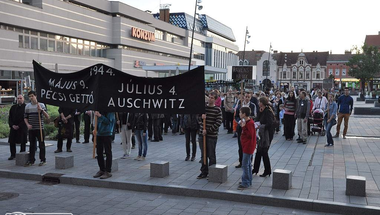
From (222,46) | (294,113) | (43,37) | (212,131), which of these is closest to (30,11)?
(43,37)

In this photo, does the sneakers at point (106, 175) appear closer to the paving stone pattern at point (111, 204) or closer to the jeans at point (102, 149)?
the jeans at point (102, 149)

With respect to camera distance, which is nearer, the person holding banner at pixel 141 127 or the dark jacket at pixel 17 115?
the dark jacket at pixel 17 115

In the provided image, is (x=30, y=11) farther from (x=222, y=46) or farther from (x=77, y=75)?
(x=222, y=46)

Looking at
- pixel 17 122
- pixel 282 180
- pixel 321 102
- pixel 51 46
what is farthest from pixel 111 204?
pixel 51 46

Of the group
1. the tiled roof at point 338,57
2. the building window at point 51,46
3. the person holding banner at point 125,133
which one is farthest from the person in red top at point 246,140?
the tiled roof at point 338,57

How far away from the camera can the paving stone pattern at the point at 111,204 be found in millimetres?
6508

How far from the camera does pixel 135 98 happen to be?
8.58m

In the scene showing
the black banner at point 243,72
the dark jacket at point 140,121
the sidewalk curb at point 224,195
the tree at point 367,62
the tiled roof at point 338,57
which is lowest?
the sidewalk curb at point 224,195

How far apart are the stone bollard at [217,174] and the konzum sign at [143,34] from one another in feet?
170

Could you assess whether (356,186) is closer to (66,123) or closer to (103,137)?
(103,137)

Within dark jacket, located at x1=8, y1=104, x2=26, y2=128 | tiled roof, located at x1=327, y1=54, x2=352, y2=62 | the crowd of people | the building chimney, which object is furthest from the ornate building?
dark jacket, located at x1=8, y1=104, x2=26, y2=128

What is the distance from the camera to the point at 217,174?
810 cm

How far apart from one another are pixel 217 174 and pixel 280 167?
2.52 meters

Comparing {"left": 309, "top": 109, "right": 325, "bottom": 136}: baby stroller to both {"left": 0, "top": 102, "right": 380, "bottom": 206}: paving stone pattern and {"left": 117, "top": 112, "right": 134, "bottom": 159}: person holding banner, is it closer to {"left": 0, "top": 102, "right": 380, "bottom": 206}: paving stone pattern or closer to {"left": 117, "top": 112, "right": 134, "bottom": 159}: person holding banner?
{"left": 0, "top": 102, "right": 380, "bottom": 206}: paving stone pattern
